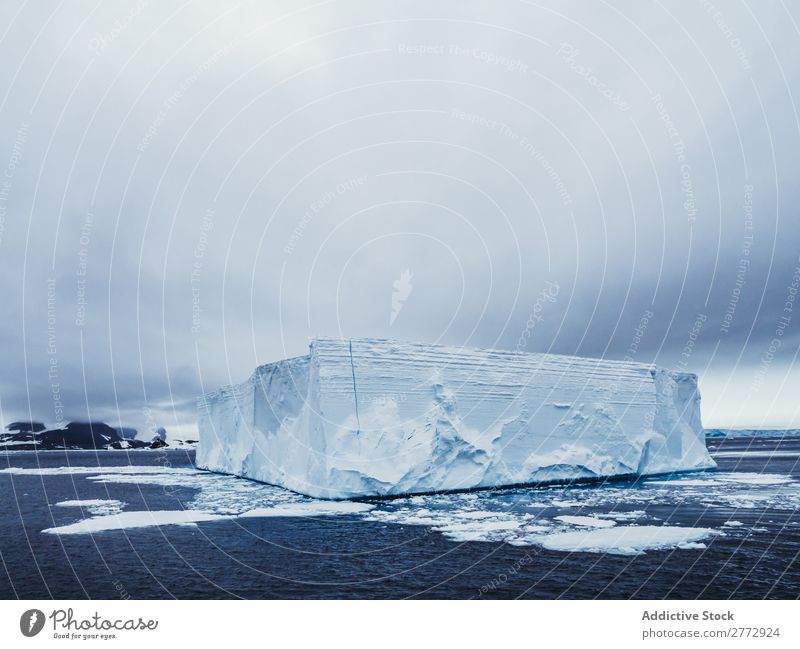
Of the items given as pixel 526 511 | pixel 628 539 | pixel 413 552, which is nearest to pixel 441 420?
pixel 526 511

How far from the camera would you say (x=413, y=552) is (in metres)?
8.41

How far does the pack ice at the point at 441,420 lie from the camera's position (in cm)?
1448

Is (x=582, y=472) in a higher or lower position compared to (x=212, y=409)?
lower

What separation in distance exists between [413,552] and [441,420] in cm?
722

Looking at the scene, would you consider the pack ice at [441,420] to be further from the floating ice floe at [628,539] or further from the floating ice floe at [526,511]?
the floating ice floe at [628,539]

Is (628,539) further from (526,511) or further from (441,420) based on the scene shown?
(441,420)

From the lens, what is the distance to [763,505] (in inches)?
515

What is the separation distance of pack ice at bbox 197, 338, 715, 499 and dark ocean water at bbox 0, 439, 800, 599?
4.43ft

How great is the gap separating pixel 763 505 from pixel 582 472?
578cm

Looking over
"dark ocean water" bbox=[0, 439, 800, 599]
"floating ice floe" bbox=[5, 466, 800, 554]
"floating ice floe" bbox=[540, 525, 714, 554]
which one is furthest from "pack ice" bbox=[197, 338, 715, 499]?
"floating ice floe" bbox=[540, 525, 714, 554]

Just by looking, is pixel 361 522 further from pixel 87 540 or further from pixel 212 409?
pixel 212 409

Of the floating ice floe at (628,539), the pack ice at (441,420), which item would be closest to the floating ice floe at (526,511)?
the floating ice floe at (628,539)

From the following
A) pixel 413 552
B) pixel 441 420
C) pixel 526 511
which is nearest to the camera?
pixel 413 552

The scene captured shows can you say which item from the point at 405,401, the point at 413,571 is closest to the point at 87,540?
the point at 413,571
